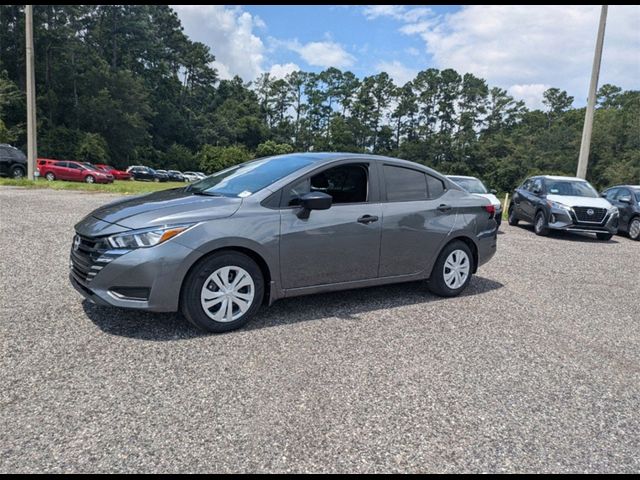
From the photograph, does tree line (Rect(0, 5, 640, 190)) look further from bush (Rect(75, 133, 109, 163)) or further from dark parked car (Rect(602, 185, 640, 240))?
dark parked car (Rect(602, 185, 640, 240))

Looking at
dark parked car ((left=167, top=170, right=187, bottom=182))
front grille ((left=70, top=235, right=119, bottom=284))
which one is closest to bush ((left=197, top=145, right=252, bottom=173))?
dark parked car ((left=167, top=170, right=187, bottom=182))

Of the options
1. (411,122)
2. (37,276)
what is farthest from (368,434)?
(411,122)

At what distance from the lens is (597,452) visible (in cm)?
256

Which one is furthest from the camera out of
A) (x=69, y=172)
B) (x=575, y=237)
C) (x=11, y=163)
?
(x=69, y=172)

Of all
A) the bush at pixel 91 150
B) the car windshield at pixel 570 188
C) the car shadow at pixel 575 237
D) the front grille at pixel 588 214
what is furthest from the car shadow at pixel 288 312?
the bush at pixel 91 150

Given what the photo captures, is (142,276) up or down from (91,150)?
down

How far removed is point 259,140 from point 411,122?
3165 centimetres

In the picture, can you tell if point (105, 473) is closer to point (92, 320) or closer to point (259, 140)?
point (92, 320)

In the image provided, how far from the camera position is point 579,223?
37.3 ft

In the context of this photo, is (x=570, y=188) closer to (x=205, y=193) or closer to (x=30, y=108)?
(x=205, y=193)

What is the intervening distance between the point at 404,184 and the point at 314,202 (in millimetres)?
1450

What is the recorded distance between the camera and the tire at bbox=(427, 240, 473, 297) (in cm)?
535

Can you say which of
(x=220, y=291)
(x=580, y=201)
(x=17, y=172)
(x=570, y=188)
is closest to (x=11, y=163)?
(x=17, y=172)

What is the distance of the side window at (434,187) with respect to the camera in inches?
211
